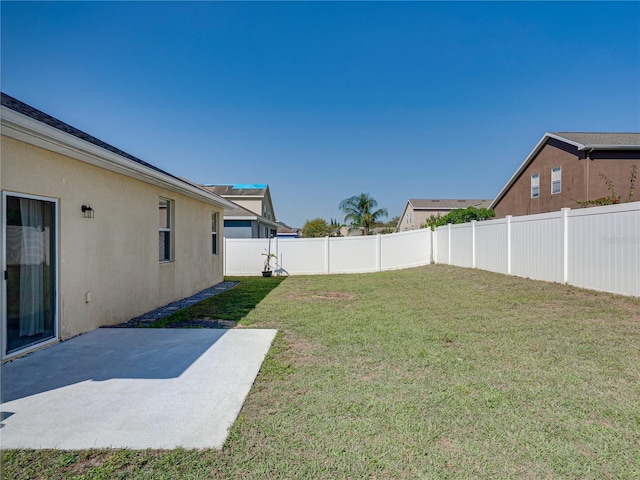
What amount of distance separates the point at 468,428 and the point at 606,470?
2.71 ft

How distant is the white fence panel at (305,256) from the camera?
15.4 m

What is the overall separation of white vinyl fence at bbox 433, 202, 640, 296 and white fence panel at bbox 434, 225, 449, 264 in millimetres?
3026

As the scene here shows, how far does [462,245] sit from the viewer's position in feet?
45.9

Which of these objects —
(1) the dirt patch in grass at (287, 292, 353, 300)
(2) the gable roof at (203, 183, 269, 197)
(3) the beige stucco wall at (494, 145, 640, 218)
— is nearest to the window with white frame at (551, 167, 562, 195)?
(3) the beige stucco wall at (494, 145, 640, 218)

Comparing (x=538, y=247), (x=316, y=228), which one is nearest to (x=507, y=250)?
(x=538, y=247)

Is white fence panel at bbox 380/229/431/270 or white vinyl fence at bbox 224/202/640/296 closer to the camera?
white vinyl fence at bbox 224/202/640/296

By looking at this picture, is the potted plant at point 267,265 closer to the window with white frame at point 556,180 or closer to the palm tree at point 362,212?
the window with white frame at point 556,180

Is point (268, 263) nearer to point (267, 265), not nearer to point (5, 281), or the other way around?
point (267, 265)

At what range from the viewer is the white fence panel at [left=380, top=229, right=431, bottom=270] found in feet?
52.3

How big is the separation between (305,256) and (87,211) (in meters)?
10.6

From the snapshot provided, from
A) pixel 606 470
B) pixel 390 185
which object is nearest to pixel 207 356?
pixel 606 470

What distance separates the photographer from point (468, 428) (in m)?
2.59

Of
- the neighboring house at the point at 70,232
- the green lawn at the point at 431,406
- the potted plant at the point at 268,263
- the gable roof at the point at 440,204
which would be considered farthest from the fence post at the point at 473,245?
the gable roof at the point at 440,204

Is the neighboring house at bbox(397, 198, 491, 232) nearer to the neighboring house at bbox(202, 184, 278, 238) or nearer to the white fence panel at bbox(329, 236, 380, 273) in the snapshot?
the neighboring house at bbox(202, 184, 278, 238)
